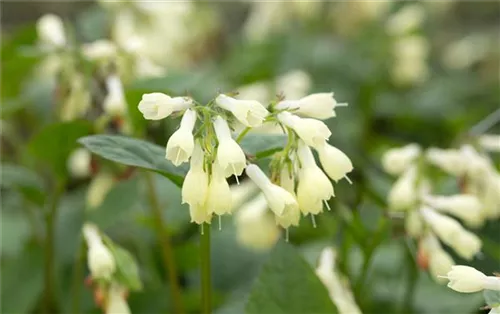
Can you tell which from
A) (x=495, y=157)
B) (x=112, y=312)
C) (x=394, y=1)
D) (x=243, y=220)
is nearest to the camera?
(x=112, y=312)

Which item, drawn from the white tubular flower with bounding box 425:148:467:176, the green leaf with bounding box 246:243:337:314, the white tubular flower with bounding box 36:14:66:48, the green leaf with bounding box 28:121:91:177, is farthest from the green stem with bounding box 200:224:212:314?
the white tubular flower with bounding box 36:14:66:48

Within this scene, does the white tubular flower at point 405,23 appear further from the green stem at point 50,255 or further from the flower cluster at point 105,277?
the flower cluster at point 105,277

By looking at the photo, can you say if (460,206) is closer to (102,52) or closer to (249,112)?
(249,112)

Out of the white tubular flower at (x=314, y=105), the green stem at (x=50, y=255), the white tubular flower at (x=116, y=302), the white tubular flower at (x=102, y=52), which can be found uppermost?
the white tubular flower at (x=102, y=52)

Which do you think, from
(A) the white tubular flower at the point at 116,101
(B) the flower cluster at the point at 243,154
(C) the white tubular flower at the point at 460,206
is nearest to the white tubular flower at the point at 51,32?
(A) the white tubular flower at the point at 116,101

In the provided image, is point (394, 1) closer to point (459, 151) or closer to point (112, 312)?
point (459, 151)

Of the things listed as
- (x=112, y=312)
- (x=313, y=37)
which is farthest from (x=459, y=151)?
(x=313, y=37)
